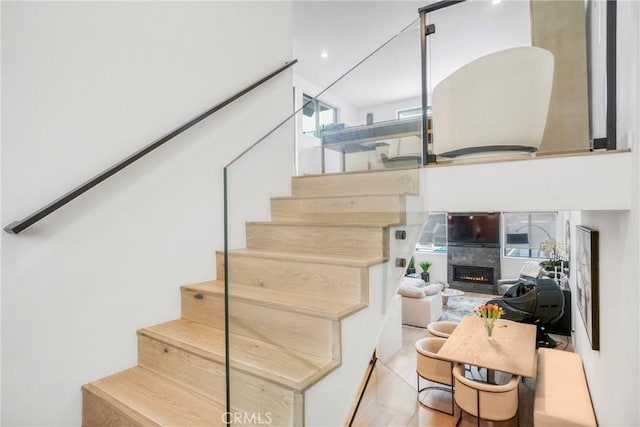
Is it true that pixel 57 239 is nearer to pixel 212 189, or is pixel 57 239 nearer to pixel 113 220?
pixel 113 220

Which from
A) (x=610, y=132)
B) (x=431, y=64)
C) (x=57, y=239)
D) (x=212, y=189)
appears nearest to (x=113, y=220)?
(x=57, y=239)

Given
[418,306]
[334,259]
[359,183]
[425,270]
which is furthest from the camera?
[425,270]

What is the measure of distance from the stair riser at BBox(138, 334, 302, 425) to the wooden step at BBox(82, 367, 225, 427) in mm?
49

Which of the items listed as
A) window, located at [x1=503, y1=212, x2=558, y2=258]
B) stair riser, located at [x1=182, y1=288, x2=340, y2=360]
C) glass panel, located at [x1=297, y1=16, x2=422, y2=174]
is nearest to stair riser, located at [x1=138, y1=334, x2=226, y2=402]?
stair riser, located at [x1=182, y1=288, x2=340, y2=360]

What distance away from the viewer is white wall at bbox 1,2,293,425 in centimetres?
150

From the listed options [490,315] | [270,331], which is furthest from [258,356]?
[490,315]

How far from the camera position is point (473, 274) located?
368 inches

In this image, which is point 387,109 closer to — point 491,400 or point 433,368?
point 491,400

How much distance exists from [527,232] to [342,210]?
8.81m

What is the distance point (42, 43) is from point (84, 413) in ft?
5.88

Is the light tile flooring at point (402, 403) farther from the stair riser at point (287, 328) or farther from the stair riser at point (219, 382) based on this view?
the stair riser at point (219, 382)

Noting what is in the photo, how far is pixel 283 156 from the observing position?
2795 millimetres

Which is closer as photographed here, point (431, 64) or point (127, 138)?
point (127, 138)

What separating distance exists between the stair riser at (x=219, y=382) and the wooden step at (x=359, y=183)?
1.43m
